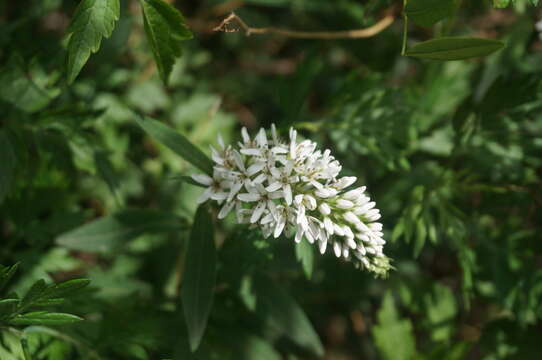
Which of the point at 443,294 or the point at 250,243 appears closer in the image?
the point at 250,243

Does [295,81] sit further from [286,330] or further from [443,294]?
[443,294]

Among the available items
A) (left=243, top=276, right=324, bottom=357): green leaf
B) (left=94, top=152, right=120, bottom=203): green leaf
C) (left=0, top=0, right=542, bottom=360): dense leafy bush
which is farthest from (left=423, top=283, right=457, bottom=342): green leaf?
(left=94, top=152, right=120, bottom=203): green leaf

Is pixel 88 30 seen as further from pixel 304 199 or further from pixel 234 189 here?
pixel 304 199

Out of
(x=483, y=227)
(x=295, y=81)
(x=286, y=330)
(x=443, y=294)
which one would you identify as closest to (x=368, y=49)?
(x=295, y=81)

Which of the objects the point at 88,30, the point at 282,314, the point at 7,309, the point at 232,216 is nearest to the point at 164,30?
the point at 88,30

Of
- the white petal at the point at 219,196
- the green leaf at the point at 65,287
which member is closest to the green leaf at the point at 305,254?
the white petal at the point at 219,196

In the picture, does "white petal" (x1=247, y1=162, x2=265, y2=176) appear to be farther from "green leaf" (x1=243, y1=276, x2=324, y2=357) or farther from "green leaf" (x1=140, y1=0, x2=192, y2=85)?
"green leaf" (x1=243, y1=276, x2=324, y2=357)
